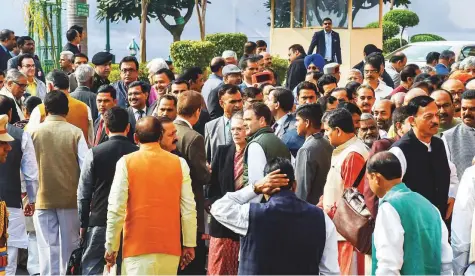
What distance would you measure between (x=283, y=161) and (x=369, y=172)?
58 cm

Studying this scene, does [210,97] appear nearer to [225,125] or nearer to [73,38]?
[225,125]

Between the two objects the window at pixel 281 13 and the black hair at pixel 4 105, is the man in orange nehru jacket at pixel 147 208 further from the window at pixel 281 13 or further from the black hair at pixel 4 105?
the window at pixel 281 13

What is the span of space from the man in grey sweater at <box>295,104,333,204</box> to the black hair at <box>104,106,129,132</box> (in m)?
1.56

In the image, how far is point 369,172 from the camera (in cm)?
704

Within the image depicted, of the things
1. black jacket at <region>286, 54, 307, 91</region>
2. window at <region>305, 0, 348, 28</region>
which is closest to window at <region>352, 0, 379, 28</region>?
window at <region>305, 0, 348, 28</region>

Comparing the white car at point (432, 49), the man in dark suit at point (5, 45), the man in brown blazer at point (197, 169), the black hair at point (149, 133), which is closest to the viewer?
the black hair at point (149, 133)

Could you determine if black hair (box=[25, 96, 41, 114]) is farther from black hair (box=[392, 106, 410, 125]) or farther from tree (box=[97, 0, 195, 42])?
tree (box=[97, 0, 195, 42])

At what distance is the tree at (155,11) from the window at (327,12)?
54.8 feet

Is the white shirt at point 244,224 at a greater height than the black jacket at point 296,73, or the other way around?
the black jacket at point 296,73

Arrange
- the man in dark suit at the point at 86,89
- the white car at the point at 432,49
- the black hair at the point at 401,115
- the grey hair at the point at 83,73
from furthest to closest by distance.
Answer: the white car at the point at 432,49 → the grey hair at the point at 83,73 → the man in dark suit at the point at 86,89 → the black hair at the point at 401,115

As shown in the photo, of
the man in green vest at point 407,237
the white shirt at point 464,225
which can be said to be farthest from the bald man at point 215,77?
the man in green vest at point 407,237

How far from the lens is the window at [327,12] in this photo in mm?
28184

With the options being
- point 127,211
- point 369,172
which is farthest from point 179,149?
point 369,172

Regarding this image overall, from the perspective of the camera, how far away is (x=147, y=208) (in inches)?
319
